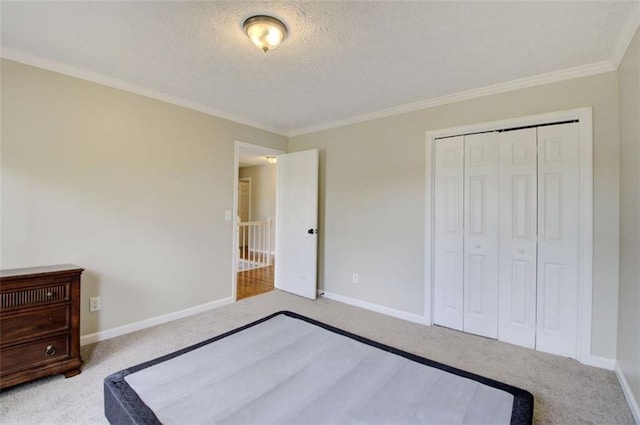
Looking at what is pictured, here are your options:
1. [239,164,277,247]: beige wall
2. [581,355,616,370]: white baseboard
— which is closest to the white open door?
[581,355,616,370]: white baseboard

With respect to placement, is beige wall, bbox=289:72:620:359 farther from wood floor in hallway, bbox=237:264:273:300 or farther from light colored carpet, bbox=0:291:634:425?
wood floor in hallway, bbox=237:264:273:300

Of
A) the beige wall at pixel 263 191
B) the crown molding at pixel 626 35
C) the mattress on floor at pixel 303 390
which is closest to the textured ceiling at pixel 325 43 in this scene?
the crown molding at pixel 626 35

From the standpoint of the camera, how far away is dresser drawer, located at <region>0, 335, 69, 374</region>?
185 cm

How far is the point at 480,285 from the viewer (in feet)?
9.19

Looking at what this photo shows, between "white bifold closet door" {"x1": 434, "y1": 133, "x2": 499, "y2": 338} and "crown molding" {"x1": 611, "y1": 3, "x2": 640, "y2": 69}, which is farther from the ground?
"crown molding" {"x1": 611, "y1": 3, "x2": 640, "y2": 69}

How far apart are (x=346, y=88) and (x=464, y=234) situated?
1835mm

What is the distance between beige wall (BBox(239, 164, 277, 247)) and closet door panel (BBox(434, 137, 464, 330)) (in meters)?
4.79

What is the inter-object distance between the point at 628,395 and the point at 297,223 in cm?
333

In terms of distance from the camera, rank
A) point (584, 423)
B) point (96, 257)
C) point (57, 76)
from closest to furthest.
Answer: point (584, 423)
point (57, 76)
point (96, 257)

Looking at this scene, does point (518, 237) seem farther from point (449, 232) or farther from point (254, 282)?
point (254, 282)

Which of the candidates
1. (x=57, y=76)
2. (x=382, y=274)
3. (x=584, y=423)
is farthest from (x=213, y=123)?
(x=584, y=423)

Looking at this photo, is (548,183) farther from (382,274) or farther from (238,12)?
(238,12)

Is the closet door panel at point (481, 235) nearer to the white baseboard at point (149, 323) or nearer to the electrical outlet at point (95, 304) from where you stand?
the white baseboard at point (149, 323)

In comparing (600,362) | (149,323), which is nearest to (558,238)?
(600,362)
